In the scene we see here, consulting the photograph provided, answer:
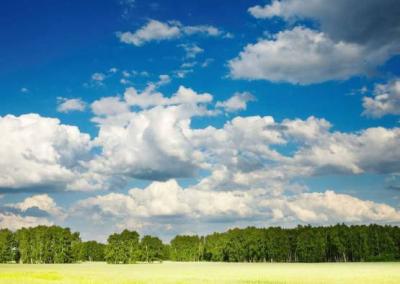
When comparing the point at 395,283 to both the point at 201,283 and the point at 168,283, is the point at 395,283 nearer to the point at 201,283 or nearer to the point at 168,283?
the point at 201,283

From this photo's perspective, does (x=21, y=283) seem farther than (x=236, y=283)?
No

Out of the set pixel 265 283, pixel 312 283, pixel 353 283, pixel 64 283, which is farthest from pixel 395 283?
pixel 64 283

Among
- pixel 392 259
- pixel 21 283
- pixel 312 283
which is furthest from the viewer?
pixel 392 259

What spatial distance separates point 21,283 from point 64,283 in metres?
5.62

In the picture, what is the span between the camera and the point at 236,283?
59.6 metres

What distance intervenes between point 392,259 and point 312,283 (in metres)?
161

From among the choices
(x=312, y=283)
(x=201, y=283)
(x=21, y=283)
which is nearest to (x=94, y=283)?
(x=21, y=283)

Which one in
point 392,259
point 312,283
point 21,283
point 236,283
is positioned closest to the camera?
point 21,283

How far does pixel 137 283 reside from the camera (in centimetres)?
5541

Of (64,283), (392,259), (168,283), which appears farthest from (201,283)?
(392,259)

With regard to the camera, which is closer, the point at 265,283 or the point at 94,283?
the point at 94,283

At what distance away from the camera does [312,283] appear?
2196 inches

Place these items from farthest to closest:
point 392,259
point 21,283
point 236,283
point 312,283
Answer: point 392,259 → point 236,283 → point 312,283 → point 21,283

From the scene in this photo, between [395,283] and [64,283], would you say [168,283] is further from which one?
[395,283]
